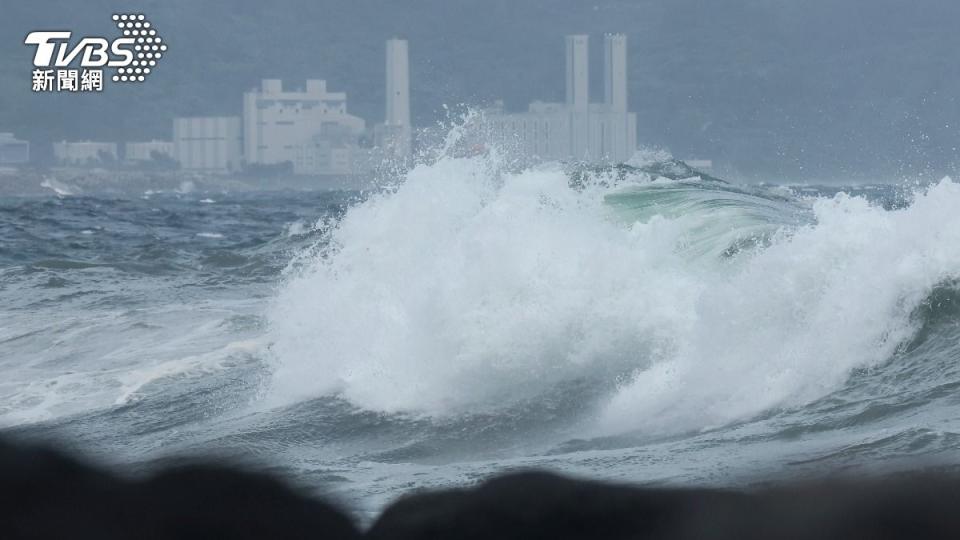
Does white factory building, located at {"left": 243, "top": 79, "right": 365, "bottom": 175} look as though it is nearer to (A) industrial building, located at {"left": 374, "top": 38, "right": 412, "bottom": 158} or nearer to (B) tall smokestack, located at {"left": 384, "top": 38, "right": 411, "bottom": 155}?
(A) industrial building, located at {"left": 374, "top": 38, "right": 412, "bottom": 158}

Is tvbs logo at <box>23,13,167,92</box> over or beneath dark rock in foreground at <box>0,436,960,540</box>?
over

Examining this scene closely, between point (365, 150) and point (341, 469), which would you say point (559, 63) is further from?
point (341, 469)

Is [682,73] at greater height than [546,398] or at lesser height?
greater

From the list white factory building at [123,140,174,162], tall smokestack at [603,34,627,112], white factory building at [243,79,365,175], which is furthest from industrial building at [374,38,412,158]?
white factory building at [123,140,174,162]

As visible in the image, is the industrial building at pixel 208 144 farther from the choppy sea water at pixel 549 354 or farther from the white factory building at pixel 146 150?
the choppy sea water at pixel 549 354

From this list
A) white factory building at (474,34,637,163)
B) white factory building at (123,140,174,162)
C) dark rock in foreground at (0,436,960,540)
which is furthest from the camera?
white factory building at (123,140,174,162)

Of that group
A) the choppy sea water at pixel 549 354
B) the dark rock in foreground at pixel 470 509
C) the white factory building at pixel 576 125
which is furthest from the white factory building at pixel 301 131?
the dark rock in foreground at pixel 470 509

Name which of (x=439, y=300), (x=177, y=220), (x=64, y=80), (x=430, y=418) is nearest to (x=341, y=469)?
(x=430, y=418)
